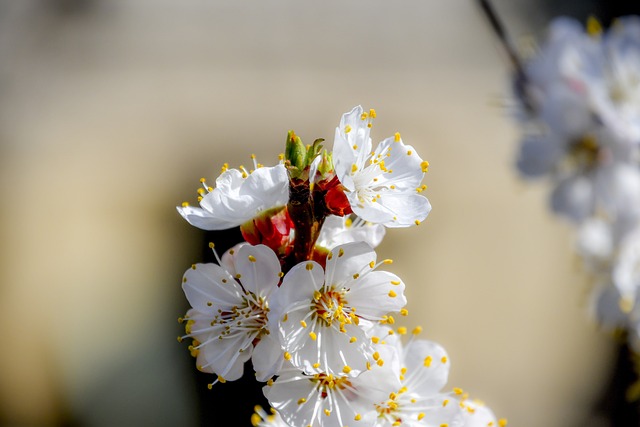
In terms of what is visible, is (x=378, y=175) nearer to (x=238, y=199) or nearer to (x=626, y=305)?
(x=238, y=199)

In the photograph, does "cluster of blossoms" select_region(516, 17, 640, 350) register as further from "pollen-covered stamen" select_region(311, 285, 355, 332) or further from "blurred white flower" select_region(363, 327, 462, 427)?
"pollen-covered stamen" select_region(311, 285, 355, 332)

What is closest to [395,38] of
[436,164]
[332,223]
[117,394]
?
[436,164]

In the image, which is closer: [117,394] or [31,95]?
[117,394]

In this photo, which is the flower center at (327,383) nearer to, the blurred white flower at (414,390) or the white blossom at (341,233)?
the blurred white flower at (414,390)

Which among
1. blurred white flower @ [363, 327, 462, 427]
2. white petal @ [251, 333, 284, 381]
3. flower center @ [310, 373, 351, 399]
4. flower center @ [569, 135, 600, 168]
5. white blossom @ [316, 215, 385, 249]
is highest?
white blossom @ [316, 215, 385, 249]

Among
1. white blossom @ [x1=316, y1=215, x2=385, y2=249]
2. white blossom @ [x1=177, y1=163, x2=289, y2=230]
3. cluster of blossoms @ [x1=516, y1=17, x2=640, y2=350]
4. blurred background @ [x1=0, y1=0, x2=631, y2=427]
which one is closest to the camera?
white blossom @ [x1=177, y1=163, x2=289, y2=230]

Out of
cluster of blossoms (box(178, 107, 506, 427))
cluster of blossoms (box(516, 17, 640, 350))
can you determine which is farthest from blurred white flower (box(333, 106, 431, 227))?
cluster of blossoms (box(516, 17, 640, 350))

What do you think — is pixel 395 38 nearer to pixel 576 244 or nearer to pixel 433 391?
pixel 576 244
